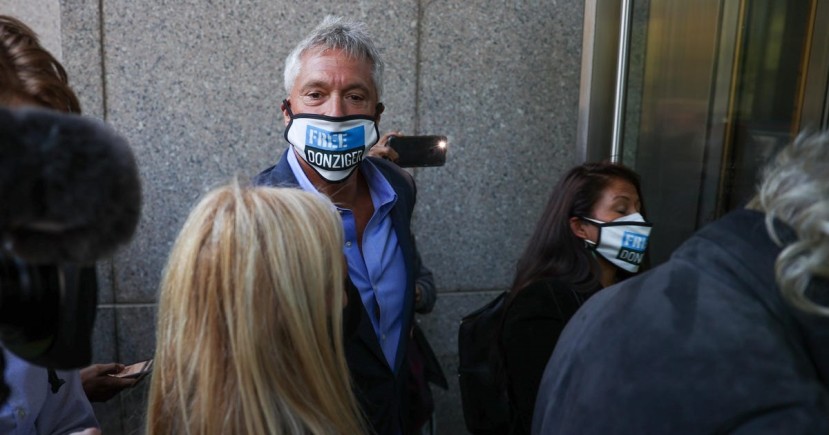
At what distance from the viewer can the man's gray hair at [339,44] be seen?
2232 millimetres

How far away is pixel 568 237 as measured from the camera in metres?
2.52

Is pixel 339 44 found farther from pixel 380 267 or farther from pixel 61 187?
pixel 61 187

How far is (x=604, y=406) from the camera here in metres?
1.14

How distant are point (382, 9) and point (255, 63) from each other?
75cm

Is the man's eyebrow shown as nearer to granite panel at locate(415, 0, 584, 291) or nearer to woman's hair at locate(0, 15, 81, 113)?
woman's hair at locate(0, 15, 81, 113)

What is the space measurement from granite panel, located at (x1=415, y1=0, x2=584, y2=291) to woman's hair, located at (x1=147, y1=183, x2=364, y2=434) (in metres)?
2.42

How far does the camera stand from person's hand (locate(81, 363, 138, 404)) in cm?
202

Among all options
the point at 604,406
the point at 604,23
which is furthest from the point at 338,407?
the point at 604,23

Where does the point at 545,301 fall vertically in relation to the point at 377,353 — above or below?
above

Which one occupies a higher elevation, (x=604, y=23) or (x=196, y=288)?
(x=604, y=23)

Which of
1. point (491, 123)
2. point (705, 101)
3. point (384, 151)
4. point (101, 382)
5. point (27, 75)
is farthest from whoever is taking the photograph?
point (705, 101)

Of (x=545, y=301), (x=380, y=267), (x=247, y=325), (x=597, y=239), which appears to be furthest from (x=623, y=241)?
(x=247, y=325)

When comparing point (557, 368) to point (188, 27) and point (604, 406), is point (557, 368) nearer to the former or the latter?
point (604, 406)

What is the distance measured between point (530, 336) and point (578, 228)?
566 millimetres
